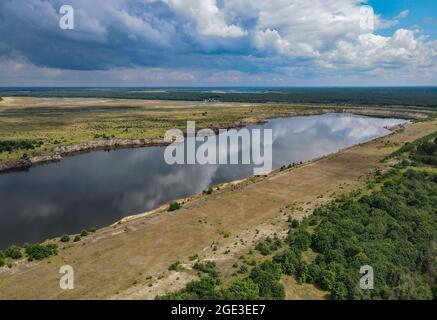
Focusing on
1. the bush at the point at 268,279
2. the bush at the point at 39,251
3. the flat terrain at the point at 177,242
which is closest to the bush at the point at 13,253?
the bush at the point at 39,251

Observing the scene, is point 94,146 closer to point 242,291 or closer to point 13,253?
point 13,253

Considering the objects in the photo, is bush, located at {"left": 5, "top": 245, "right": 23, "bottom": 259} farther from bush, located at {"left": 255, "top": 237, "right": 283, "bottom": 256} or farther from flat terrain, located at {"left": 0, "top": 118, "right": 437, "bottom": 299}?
bush, located at {"left": 255, "top": 237, "right": 283, "bottom": 256}

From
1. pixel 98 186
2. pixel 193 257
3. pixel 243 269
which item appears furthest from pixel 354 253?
pixel 98 186

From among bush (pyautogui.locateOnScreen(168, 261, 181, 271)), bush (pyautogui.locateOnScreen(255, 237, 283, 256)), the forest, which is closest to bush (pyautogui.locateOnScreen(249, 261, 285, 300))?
the forest
